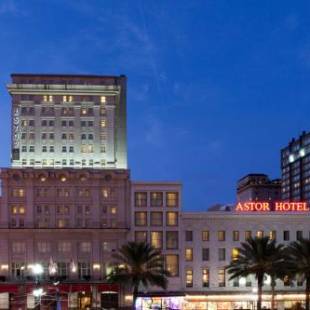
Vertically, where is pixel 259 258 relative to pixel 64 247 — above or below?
below

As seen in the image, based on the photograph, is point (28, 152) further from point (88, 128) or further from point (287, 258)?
point (287, 258)

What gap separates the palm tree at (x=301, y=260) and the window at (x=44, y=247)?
41.8 meters

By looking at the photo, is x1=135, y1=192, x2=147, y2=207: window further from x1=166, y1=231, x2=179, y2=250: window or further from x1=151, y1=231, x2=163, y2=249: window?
x1=166, y1=231, x2=179, y2=250: window

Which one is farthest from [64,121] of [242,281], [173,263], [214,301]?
[242,281]

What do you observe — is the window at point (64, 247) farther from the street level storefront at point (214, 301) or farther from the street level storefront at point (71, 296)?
the street level storefront at point (214, 301)

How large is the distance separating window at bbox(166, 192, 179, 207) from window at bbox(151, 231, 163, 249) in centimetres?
510

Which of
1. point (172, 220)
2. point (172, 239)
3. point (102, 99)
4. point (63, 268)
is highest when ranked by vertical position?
point (102, 99)

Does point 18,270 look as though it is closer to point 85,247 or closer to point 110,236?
point 85,247

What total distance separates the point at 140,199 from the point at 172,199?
17.7ft

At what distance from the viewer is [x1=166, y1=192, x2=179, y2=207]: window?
375 feet

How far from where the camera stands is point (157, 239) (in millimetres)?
113188

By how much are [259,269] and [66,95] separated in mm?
51948

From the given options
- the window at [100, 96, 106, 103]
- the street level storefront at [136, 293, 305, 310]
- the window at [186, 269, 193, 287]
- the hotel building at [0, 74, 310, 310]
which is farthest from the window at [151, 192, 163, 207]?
the window at [100, 96, 106, 103]

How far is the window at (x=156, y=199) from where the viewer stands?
114 metres
